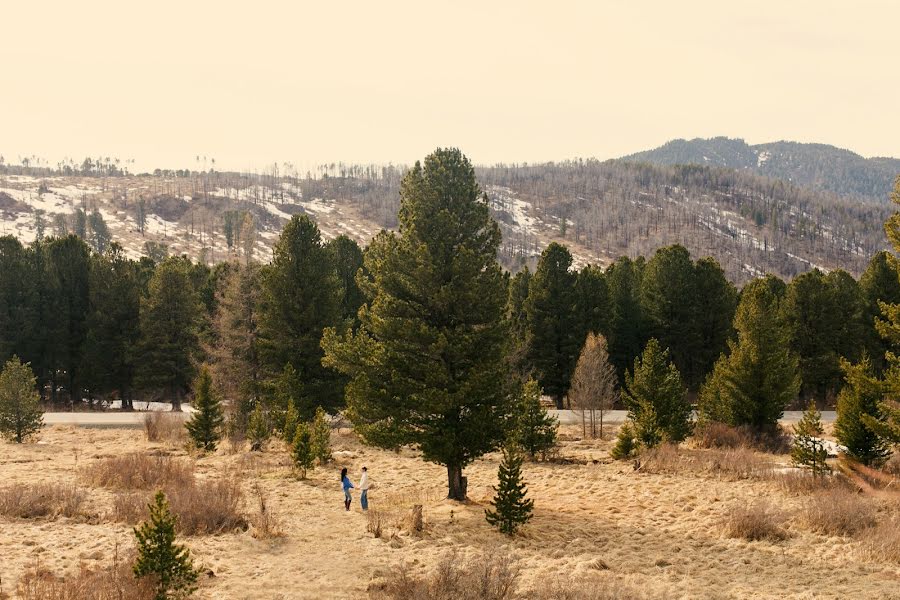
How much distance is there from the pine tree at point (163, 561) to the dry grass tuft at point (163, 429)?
874 inches

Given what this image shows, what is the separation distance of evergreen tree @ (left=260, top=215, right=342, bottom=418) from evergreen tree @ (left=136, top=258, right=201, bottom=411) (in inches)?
600

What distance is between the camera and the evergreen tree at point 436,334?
19047mm

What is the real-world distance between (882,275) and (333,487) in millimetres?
50636

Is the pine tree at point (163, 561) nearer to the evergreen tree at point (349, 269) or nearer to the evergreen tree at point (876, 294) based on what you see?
the evergreen tree at point (349, 269)

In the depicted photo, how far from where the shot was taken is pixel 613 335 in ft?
171

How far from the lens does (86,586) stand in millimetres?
11305

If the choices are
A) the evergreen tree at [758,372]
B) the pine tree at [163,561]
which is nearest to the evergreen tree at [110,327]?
the pine tree at [163,561]

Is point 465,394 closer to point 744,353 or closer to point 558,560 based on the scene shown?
point 558,560

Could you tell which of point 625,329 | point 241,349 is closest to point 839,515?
point 241,349

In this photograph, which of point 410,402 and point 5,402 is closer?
point 410,402

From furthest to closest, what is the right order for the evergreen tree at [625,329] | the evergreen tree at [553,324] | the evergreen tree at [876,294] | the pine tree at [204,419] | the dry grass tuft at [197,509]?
the evergreen tree at [625,329] < the evergreen tree at [876,294] < the evergreen tree at [553,324] < the pine tree at [204,419] < the dry grass tuft at [197,509]

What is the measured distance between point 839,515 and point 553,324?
31895mm

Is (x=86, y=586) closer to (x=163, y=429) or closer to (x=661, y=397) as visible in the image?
(x=163, y=429)

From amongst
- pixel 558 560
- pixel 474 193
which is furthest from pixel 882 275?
pixel 558 560
